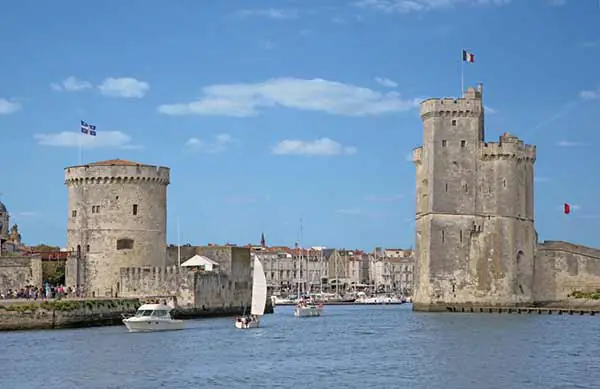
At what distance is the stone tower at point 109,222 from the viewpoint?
166 feet

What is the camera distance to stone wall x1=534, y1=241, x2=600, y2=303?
205ft

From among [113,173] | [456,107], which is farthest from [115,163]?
[456,107]

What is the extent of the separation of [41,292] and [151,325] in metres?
7.26

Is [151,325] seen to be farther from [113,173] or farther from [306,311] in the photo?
[306,311]

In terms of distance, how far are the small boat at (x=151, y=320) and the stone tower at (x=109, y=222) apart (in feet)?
22.2

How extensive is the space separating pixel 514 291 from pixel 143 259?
2267 cm

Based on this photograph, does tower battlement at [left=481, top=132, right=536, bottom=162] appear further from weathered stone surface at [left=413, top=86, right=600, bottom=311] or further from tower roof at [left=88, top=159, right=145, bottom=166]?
tower roof at [left=88, top=159, right=145, bottom=166]

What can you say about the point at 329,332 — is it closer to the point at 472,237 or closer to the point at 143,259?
the point at 143,259

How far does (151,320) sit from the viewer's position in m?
43.0

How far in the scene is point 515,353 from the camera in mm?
34094

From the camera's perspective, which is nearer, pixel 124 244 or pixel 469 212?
pixel 124 244

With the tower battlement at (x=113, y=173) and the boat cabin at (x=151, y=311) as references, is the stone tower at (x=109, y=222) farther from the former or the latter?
the boat cabin at (x=151, y=311)

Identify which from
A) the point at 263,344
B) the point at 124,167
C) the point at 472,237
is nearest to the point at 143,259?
the point at 124,167

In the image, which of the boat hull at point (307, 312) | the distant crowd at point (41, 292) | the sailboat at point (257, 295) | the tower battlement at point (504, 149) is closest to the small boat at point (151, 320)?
the distant crowd at point (41, 292)
